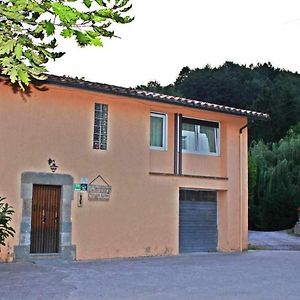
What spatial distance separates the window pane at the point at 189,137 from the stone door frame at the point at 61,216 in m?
4.58

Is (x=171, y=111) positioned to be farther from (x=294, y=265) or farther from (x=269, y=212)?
(x=269, y=212)

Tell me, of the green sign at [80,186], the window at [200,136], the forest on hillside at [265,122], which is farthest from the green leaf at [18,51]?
the forest on hillside at [265,122]

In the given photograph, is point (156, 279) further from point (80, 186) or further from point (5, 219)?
point (80, 186)

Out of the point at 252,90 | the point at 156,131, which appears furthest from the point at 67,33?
the point at 252,90

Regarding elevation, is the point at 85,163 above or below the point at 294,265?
above

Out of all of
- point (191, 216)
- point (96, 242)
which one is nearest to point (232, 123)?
point (191, 216)

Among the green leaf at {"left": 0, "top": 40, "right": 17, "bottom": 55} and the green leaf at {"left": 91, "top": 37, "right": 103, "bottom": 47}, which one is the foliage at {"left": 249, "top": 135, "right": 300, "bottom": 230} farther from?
the green leaf at {"left": 0, "top": 40, "right": 17, "bottom": 55}

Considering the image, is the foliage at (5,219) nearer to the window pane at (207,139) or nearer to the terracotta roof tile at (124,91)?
the terracotta roof tile at (124,91)

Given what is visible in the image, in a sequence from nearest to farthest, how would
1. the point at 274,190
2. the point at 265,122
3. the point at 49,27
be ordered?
1. the point at 49,27
2. the point at 274,190
3. the point at 265,122

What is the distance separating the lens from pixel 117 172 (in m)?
15.9

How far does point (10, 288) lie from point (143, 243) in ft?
23.2

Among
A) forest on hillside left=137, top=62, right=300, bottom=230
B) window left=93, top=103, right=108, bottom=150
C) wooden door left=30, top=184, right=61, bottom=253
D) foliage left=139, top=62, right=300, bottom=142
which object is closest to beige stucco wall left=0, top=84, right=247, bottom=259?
window left=93, top=103, right=108, bottom=150

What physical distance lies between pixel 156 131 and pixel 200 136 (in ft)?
6.22

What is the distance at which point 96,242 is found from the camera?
50.1 feet
